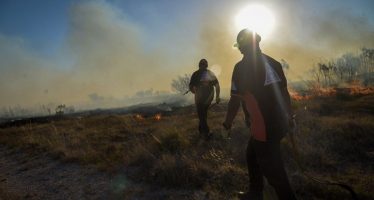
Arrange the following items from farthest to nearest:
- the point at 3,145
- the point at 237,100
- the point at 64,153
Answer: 1. the point at 3,145
2. the point at 64,153
3. the point at 237,100

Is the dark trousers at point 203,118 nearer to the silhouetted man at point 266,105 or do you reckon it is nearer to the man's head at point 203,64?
the man's head at point 203,64

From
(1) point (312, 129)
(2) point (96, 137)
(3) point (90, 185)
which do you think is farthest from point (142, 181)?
(2) point (96, 137)

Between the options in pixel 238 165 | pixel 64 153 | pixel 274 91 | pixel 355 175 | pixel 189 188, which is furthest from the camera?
pixel 64 153

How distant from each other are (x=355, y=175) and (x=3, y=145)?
1298 cm

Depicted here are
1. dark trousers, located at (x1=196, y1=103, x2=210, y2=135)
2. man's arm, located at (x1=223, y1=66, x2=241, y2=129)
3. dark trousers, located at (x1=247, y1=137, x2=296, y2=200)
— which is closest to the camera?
dark trousers, located at (x1=247, y1=137, x2=296, y2=200)

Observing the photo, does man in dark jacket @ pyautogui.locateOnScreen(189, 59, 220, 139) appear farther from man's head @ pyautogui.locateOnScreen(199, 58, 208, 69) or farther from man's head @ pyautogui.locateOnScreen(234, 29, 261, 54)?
man's head @ pyautogui.locateOnScreen(234, 29, 261, 54)

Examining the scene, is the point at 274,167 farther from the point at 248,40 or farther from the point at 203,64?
the point at 203,64

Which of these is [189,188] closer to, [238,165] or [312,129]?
[238,165]

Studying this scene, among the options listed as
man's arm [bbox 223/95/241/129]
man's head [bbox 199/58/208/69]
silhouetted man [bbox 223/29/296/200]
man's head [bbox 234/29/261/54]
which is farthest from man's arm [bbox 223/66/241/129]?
man's head [bbox 199/58/208/69]

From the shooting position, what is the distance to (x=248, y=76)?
12.5 feet

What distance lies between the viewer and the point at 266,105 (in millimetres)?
3660

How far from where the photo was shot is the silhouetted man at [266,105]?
143 inches

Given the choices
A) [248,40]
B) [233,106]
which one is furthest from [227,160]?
[248,40]

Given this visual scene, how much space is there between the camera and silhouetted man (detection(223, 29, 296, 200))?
143 inches
